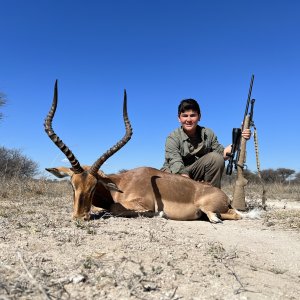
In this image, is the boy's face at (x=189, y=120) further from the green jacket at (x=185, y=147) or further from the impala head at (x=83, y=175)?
the impala head at (x=83, y=175)

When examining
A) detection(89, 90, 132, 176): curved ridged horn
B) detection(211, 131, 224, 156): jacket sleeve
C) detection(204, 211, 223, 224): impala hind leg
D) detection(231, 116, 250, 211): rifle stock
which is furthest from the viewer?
detection(211, 131, 224, 156): jacket sleeve

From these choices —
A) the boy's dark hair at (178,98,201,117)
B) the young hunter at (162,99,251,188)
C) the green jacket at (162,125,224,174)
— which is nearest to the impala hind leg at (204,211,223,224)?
the young hunter at (162,99,251,188)

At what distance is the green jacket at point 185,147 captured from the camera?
6672mm

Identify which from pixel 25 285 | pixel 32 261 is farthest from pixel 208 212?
pixel 25 285

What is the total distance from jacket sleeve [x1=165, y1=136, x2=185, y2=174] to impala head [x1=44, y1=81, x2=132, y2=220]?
1428 mm

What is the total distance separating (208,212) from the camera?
5.84 m

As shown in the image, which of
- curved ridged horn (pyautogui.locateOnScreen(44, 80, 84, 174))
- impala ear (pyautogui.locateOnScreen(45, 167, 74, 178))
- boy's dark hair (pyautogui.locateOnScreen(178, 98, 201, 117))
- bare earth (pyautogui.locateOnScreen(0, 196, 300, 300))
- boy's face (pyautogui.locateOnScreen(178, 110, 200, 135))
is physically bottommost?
bare earth (pyautogui.locateOnScreen(0, 196, 300, 300))

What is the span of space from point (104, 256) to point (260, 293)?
1.04 m

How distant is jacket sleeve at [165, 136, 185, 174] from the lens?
658 centimetres

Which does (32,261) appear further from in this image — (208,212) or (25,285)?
(208,212)

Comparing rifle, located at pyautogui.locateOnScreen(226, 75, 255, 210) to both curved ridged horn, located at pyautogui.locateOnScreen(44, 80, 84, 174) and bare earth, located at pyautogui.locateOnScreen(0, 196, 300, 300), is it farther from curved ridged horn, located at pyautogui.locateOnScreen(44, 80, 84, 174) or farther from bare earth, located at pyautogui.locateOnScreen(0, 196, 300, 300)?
curved ridged horn, located at pyautogui.locateOnScreen(44, 80, 84, 174)

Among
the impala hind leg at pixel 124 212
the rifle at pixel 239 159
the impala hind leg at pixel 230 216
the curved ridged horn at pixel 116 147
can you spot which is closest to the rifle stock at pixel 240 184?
the rifle at pixel 239 159

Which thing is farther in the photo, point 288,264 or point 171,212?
point 171,212

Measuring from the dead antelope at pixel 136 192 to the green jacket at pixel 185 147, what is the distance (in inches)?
23.2
